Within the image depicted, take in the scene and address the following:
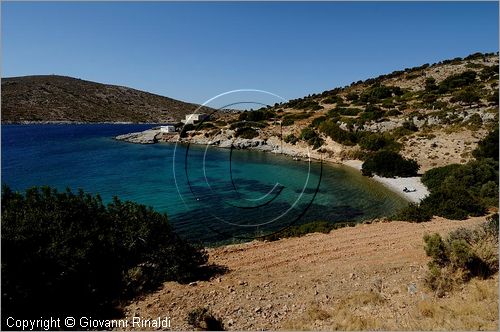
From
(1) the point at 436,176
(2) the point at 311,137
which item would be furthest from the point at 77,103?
(1) the point at 436,176

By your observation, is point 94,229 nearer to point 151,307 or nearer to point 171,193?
point 151,307

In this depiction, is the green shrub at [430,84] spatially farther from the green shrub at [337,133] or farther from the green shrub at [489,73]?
the green shrub at [337,133]

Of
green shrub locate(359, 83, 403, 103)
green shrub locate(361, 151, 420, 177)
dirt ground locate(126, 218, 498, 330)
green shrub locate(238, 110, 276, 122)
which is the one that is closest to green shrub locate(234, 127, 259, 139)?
green shrub locate(238, 110, 276, 122)

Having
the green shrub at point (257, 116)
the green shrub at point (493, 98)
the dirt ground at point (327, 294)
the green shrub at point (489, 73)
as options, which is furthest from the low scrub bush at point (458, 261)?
the green shrub at point (489, 73)

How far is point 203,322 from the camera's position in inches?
320

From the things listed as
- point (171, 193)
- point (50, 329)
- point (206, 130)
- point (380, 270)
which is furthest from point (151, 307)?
point (206, 130)

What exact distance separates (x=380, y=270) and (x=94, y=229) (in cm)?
887

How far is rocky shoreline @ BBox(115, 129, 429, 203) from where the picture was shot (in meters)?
26.2

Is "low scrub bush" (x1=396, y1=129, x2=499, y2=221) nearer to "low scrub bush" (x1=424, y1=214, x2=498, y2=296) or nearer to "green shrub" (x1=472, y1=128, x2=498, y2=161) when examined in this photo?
"green shrub" (x1=472, y1=128, x2=498, y2=161)

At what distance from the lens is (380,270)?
11.0 meters

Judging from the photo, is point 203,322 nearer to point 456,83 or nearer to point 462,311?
point 462,311

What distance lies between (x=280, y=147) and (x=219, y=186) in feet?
72.7

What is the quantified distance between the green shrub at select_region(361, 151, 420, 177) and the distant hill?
10831cm

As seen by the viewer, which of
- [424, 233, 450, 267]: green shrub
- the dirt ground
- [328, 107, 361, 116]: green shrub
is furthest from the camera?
[328, 107, 361, 116]: green shrub
